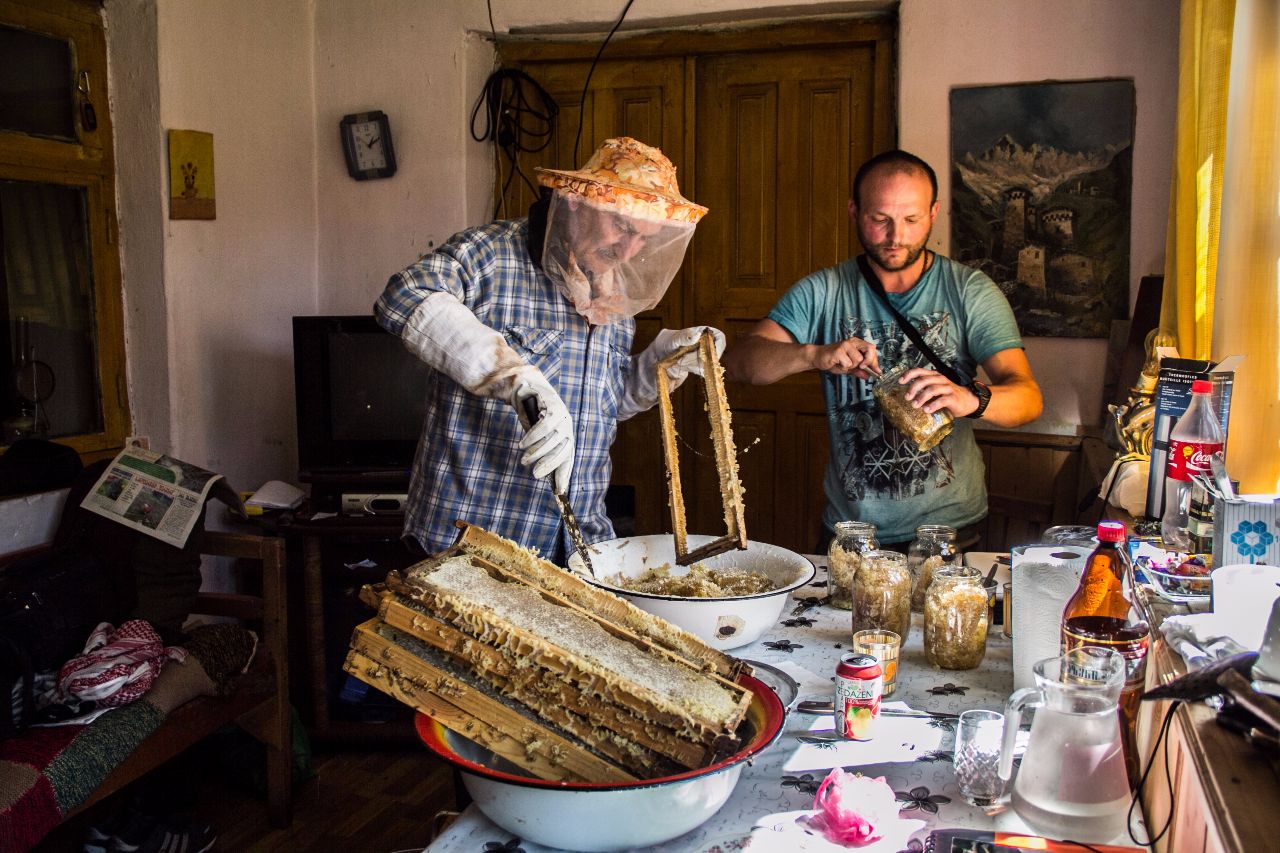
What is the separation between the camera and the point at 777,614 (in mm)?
1762

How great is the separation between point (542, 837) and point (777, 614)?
27.6 inches

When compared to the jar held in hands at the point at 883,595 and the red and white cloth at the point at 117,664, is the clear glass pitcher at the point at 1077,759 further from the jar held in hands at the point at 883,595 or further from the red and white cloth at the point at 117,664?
the red and white cloth at the point at 117,664

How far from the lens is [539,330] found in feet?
7.00

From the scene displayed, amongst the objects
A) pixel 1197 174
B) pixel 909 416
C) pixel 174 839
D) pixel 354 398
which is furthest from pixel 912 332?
pixel 174 839

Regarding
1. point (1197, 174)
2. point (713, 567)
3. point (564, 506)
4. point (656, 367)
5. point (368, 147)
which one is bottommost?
point (713, 567)

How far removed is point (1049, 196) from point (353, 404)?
234cm

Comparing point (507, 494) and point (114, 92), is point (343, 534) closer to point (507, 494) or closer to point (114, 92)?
point (507, 494)

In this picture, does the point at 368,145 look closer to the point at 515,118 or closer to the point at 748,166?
the point at 515,118

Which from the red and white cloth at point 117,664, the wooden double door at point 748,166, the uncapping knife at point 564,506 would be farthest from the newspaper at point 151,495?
the wooden double door at point 748,166

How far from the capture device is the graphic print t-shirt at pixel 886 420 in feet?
8.34

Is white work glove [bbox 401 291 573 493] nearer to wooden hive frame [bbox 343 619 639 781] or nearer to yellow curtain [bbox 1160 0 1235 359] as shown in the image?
wooden hive frame [bbox 343 619 639 781]

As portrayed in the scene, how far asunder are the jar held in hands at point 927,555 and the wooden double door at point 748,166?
5.80 ft

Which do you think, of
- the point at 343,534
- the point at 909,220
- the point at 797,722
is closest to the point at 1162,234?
the point at 909,220

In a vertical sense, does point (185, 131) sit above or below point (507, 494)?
above
